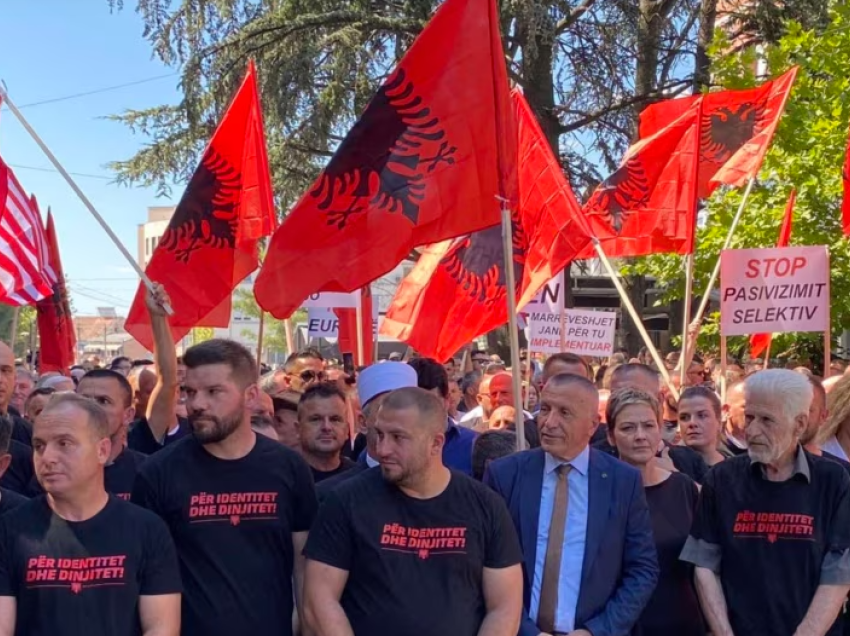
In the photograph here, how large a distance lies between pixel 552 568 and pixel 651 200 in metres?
6.28

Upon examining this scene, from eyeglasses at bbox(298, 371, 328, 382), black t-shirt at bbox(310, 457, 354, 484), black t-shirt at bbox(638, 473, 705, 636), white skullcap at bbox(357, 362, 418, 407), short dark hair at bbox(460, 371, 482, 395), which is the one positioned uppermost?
white skullcap at bbox(357, 362, 418, 407)

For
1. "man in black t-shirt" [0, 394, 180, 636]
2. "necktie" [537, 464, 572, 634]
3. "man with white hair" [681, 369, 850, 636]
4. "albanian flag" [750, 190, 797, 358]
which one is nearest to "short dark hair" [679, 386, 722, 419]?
"man with white hair" [681, 369, 850, 636]

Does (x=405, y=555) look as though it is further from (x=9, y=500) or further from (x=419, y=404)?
(x=9, y=500)

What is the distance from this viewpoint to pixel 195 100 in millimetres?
19078

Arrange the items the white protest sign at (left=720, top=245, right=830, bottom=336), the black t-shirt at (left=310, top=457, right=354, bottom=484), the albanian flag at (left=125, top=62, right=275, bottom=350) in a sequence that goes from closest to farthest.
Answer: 1. the black t-shirt at (left=310, top=457, right=354, bottom=484)
2. the albanian flag at (left=125, top=62, right=275, bottom=350)
3. the white protest sign at (left=720, top=245, right=830, bottom=336)

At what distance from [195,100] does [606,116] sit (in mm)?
7304

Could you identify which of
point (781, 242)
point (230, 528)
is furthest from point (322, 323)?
point (230, 528)

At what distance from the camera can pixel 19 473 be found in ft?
16.5

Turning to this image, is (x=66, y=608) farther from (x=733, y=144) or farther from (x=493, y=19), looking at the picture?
(x=733, y=144)

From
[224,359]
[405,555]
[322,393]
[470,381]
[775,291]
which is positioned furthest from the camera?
[470,381]

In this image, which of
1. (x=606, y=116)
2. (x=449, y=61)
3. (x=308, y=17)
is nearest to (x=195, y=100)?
(x=308, y=17)

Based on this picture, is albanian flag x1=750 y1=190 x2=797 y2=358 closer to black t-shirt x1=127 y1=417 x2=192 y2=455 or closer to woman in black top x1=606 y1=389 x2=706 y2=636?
woman in black top x1=606 y1=389 x2=706 y2=636

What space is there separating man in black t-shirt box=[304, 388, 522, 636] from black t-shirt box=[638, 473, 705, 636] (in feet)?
3.20

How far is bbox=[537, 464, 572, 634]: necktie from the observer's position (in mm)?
4348
